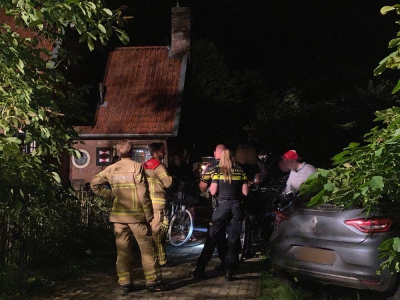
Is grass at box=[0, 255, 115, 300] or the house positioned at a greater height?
the house

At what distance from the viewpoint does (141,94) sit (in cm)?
2305

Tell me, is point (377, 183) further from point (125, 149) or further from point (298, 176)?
point (298, 176)

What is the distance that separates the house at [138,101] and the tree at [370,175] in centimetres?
1781

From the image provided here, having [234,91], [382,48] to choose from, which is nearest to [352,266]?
[382,48]

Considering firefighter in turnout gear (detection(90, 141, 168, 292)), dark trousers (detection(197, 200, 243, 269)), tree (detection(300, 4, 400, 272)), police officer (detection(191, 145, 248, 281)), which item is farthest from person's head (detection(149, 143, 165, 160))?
tree (detection(300, 4, 400, 272))

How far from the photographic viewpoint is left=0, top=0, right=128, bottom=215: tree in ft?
15.2

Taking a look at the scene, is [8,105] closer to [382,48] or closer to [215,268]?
[215,268]

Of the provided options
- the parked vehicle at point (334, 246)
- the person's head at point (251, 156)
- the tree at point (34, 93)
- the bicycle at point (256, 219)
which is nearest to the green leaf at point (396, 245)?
the parked vehicle at point (334, 246)

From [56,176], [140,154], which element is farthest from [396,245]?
[140,154]

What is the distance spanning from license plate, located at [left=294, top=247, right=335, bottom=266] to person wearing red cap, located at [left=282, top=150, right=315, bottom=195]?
2645 mm

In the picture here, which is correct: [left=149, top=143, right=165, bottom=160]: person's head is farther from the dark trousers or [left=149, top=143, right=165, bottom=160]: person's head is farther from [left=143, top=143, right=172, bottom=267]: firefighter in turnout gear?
the dark trousers

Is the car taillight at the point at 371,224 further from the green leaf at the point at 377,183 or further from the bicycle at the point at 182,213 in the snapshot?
the bicycle at the point at 182,213

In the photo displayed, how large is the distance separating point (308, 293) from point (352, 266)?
4.39 feet

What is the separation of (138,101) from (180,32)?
4.04m
